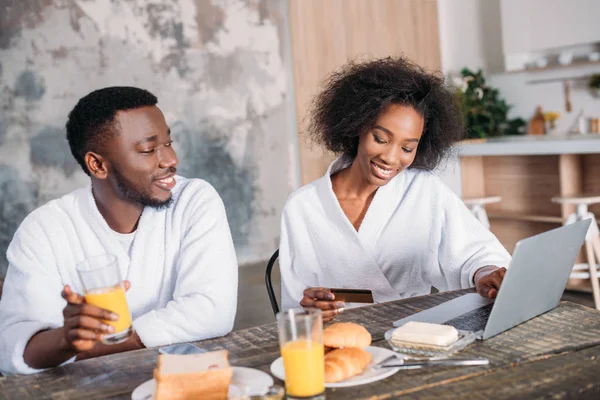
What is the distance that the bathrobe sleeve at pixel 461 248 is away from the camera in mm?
2053

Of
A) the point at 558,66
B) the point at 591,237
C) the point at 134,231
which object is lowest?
the point at 591,237

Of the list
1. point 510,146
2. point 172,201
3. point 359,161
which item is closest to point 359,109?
point 359,161

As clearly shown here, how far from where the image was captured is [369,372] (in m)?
1.28

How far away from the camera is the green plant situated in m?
5.59

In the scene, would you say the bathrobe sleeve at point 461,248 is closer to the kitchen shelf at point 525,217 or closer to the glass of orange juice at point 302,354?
the glass of orange juice at point 302,354

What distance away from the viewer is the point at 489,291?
1.77m

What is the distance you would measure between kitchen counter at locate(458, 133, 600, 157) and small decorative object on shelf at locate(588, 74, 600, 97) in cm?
65

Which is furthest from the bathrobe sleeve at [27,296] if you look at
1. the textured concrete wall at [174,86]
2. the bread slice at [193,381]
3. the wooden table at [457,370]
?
the textured concrete wall at [174,86]

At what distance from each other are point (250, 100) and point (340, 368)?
417cm

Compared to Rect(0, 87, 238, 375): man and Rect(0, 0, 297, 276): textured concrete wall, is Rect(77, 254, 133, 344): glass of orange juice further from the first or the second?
Rect(0, 0, 297, 276): textured concrete wall

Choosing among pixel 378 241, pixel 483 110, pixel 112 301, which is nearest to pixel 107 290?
pixel 112 301

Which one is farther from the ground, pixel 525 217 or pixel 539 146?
pixel 539 146

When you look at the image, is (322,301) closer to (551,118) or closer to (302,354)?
(302,354)

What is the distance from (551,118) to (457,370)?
463 cm
